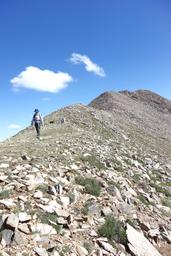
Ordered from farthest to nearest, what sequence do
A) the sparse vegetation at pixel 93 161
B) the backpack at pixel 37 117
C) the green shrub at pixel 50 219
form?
the backpack at pixel 37 117, the sparse vegetation at pixel 93 161, the green shrub at pixel 50 219

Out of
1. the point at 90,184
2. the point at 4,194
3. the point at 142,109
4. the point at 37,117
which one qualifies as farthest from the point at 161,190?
the point at 142,109

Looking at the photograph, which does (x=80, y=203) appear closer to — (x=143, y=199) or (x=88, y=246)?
(x=88, y=246)

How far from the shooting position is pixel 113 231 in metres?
12.7

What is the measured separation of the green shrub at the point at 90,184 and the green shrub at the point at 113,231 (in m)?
2.65

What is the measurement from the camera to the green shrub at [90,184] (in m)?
15.8

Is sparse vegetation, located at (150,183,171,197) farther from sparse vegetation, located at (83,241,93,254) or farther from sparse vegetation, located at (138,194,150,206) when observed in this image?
sparse vegetation, located at (83,241,93,254)

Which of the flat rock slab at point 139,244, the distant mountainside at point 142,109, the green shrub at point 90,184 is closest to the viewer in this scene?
the flat rock slab at point 139,244

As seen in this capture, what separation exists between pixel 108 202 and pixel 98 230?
2789 mm

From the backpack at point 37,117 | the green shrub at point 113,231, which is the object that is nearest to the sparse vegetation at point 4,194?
the green shrub at point 113,231

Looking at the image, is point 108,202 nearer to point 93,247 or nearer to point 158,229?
point 158,229

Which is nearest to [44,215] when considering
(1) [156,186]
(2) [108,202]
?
(2) [108,202]

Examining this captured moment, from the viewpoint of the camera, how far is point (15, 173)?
15180 mm

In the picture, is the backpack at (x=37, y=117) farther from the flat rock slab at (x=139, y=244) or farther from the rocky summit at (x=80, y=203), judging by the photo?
the flat rock slab at (x=139, y=244)

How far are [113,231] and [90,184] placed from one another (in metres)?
4.07
